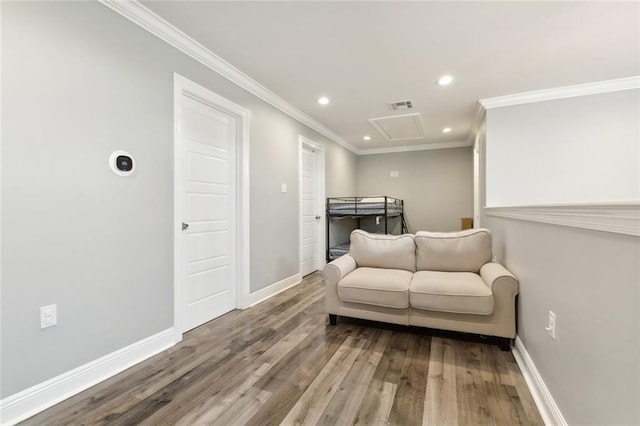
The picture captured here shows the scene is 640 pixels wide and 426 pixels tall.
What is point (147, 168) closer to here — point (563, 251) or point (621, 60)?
point (563, 251)

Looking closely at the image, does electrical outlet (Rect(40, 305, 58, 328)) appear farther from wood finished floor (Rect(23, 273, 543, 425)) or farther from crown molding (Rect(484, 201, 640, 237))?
crown molding (Rect(484, 201, 640, 237))

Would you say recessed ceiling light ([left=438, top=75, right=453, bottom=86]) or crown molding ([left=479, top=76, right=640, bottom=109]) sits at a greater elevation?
recessed ceiling light ([left=438, top=75, right=453, bottom=86])

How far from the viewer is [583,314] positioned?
3.78 ft

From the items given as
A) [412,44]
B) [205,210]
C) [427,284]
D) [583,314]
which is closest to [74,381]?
[205,210]

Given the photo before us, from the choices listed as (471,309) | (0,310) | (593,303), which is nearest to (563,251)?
(593,303)

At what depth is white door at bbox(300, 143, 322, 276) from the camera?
4.44 metres

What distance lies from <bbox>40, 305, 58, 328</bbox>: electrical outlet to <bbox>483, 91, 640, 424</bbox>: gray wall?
246 cm

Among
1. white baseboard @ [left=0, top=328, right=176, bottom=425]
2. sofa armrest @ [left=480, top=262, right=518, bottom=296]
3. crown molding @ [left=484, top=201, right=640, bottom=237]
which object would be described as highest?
crown molding @ [left=484, top=201, right=640, bottom=237]

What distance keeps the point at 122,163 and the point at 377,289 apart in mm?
2054

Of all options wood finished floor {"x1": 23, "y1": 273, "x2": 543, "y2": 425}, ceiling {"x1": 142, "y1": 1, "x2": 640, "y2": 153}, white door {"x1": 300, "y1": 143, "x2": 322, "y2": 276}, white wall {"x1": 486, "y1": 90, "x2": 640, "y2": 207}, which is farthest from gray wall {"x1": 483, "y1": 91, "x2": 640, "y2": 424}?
white door {"x1": 300, "y1": 143, "x2": 322, "y2": 276}

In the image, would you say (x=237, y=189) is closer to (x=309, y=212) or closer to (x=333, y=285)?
(x=333, y=285)

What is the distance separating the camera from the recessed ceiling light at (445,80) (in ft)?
9.90

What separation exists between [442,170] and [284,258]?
428cm

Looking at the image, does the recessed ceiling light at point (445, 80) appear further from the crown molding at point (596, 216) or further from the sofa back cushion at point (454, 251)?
the crown molding at point (596, 216)
